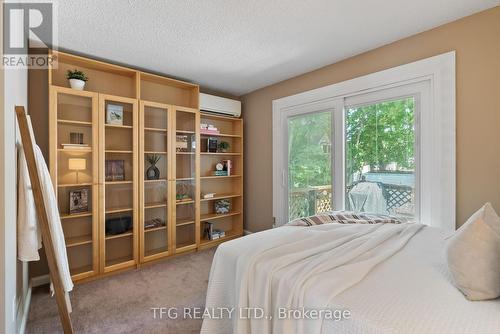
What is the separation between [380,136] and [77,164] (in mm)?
3161

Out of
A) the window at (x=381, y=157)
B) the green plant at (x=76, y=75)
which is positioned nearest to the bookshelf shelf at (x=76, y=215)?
the green plant at (x=76, y=75)

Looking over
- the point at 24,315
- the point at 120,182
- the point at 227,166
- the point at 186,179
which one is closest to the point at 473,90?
the point at 227,166

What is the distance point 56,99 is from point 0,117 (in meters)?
1.44

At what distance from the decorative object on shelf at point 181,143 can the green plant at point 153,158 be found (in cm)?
26

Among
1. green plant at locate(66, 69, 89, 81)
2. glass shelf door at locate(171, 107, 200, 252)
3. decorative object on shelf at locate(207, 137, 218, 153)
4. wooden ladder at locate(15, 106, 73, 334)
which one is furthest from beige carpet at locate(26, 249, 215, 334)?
green plant at locate(66, 69, 89, 81)

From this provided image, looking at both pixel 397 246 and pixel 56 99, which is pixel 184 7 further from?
pixel 397 246

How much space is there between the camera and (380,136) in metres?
2.55

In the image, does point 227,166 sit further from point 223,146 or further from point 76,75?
point 76,75

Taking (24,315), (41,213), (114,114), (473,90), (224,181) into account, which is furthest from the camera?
(224,181)

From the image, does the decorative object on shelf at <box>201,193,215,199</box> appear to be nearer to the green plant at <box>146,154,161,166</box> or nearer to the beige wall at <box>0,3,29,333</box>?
the green plant at <box>146,154,161,166</box>

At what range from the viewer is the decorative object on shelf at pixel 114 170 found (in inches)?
106

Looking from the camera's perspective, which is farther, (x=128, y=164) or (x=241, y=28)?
(x=128, y=164)

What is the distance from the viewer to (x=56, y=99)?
234 cm

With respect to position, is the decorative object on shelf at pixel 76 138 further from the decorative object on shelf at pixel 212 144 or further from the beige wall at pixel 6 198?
the decorative object on shelf at pixel 212 144
